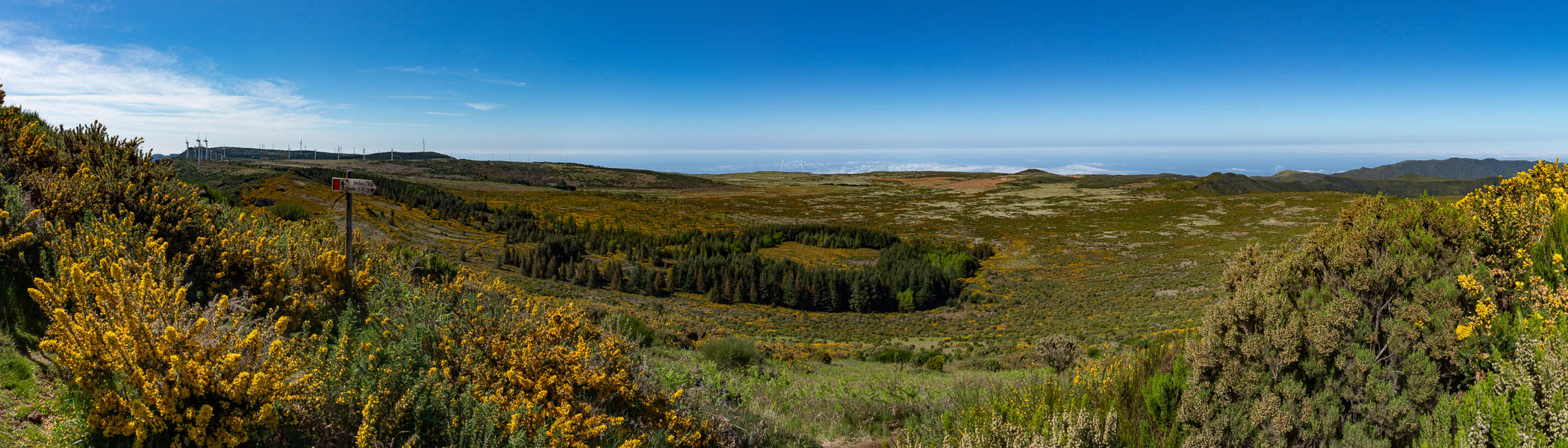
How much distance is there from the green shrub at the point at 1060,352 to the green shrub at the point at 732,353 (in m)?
6.05

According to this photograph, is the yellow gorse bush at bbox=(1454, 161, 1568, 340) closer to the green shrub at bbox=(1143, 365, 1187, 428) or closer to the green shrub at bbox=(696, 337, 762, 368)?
the green shrub at bbox=(1143, 365, 1187, 428)

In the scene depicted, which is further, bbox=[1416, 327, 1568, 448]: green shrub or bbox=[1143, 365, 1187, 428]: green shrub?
bbox=[1143, 365, 1187, 428]: green shrub

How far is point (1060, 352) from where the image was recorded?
12867 mm

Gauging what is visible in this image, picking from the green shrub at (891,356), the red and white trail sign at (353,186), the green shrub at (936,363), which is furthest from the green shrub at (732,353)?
the red and white trail sign at (353,186)

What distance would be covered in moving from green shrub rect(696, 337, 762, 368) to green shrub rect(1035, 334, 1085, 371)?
6.05m

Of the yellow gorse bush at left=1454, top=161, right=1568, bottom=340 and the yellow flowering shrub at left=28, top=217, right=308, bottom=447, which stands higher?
the yellow gorse bush at left=1454, top=161, right=1568, bottom=340

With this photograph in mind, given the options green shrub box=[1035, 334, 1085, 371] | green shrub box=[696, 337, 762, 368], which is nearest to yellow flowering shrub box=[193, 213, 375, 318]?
green shrub box=[696, 337, 762, 368]

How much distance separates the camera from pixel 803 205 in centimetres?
9812

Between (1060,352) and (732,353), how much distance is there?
7.16 metres

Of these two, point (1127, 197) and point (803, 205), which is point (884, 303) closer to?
point (803, 205)

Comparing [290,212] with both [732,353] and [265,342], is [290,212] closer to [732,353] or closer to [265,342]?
[732,353]

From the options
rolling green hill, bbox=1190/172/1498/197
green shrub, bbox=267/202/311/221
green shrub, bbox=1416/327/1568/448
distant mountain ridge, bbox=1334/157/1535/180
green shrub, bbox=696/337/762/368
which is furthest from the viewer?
distant mountain ridge, bbox=1334/157/1535/180

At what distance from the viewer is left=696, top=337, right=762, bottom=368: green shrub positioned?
11.9 meters

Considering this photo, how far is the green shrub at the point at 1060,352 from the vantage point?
12.4 meters
